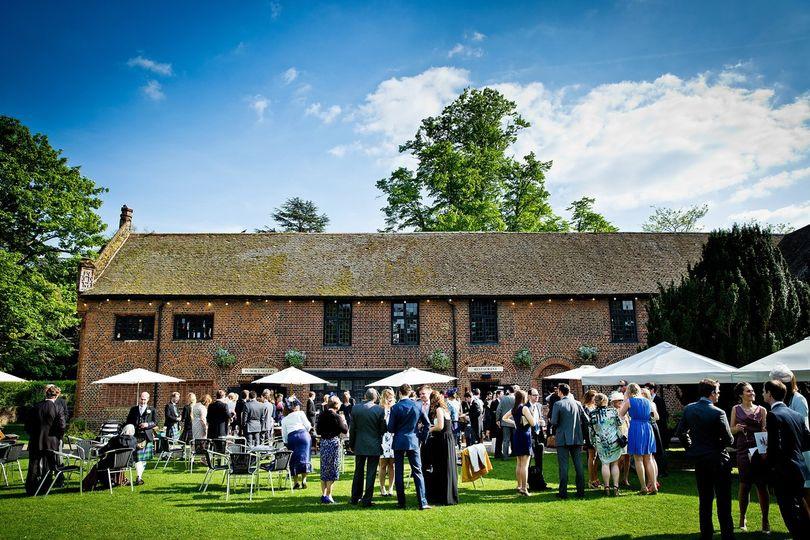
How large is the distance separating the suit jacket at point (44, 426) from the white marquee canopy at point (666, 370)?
34.3ft

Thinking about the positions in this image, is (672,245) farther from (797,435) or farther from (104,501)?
(104,501)

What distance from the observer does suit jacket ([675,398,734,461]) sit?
21.2 feet

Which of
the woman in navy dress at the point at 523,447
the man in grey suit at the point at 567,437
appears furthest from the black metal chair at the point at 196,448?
the man in grey suit at the point at 567,437

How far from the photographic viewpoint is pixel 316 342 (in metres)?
21.8

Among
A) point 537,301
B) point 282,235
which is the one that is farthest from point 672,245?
point 282,235

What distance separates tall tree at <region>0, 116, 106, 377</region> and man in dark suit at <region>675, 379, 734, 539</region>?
85.3 ft

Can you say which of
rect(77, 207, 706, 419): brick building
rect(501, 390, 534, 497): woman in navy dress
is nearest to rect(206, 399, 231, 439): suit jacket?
rect(501, 390, 534, 497): woman in navy dress

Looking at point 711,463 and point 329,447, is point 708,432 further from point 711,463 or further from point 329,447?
point 329,447

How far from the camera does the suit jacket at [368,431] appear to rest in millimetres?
8664

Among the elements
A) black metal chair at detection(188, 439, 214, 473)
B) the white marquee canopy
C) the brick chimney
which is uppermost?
the brick chimney

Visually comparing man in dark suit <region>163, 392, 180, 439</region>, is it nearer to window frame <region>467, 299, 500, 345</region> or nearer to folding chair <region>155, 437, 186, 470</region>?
folding chair <region>155, 437, 186, 470</region>

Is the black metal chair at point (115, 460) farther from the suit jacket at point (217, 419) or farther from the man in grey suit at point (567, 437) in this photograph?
the man in grey suit at point (567, 437)

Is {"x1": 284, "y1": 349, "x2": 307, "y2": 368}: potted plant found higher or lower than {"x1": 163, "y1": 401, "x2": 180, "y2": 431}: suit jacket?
higher

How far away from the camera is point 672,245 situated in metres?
25.8
